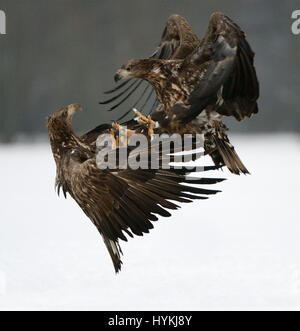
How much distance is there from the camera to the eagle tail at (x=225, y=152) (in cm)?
200

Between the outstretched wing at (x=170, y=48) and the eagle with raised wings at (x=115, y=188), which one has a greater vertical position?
the outstretched wing at (x=170, y=48)

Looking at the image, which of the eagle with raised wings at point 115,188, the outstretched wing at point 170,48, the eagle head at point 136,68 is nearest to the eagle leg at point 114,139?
the eagle with raised wings at point 115,188

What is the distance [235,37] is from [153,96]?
3.01ft

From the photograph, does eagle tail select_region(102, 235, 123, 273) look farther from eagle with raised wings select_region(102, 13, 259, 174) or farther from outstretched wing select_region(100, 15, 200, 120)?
outstretched wing select_region(100, 15, 200, 120)

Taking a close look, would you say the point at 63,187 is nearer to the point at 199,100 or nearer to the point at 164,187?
the point at 164,187

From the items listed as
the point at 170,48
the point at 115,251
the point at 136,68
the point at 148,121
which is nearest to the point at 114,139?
the point at 148,121

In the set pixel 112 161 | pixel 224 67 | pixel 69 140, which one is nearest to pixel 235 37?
pixel 224 67

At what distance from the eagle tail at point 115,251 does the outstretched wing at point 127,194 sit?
0.18 ft

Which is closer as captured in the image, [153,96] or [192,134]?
[192,134]

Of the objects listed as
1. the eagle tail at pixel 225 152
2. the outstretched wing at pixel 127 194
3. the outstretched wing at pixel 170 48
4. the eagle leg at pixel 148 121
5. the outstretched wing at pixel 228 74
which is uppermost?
the outstretched wing at pixel 170 48

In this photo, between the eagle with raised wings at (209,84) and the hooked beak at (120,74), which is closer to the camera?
the eagle with raised wings at (209,84)

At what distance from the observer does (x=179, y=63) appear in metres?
2.04

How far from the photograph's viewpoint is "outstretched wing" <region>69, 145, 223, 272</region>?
1738mm

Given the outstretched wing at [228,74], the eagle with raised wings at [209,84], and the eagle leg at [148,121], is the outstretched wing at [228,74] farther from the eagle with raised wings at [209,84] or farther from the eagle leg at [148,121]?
the eagle leg at [148,121]
